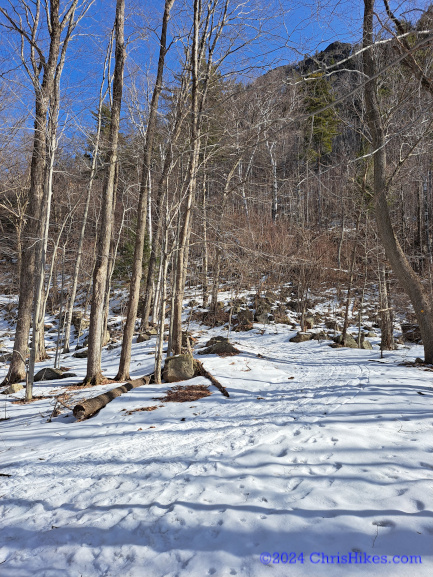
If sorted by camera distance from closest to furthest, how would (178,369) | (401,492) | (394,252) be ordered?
(401,492)
(178,369)
(394,252)

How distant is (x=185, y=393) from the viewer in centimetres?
636

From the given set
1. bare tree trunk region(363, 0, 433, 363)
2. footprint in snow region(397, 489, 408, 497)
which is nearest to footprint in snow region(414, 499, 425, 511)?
footprint in snow region(397, 489, 408, 497)

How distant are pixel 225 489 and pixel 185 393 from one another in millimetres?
3489

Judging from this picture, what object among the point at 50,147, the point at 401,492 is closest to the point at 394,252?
the point at 401,492

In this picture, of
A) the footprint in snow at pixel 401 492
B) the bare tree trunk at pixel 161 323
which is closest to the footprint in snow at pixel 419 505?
the footprint in snow at pixel 401 492

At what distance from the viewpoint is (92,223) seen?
2334 centimetres

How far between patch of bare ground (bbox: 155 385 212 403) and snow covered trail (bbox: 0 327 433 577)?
1.65 feet

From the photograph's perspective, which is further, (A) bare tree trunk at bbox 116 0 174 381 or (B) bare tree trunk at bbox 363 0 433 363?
(A) bare tree trunk at bbox 116 0 174 381

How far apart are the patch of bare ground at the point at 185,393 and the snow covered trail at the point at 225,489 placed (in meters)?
0.50

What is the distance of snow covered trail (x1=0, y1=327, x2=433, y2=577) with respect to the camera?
219 centimetres

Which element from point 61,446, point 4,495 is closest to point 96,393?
point 61,446

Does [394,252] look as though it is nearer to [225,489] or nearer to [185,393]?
[185,393]

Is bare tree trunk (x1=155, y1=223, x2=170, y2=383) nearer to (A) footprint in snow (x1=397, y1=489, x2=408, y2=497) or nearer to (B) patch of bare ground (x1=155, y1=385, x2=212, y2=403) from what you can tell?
(B) patch of bare ground (x1=155, y1=385, x2=212, y2=403)

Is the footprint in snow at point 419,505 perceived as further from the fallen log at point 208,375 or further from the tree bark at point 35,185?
the tree bark at point 35,185
